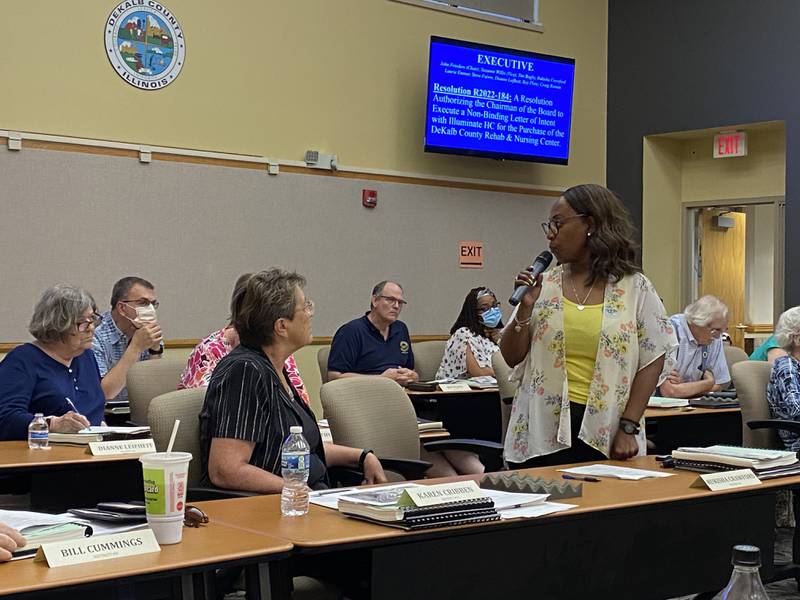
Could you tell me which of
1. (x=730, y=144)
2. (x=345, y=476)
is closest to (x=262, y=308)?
(x=345, y=476)

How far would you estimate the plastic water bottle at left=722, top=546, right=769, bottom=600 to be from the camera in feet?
5.33

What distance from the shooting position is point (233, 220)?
7.66 m

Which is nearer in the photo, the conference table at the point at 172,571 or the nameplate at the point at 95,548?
the conference table at the point at 172,571

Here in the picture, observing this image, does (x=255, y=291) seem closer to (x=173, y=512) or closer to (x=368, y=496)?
(x=368, y=496)

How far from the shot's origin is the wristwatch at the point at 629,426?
137 inches

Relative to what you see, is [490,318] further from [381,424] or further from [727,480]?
[727,480]

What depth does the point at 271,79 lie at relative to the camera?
7.92 meters

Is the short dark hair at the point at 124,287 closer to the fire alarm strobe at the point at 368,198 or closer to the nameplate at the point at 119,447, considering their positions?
the nameplate at the point at 119,447

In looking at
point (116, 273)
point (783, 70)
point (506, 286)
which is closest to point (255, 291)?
point (116, 273)

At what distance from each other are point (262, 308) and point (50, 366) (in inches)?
53.0

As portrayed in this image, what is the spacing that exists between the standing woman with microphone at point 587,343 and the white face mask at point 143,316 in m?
2.66

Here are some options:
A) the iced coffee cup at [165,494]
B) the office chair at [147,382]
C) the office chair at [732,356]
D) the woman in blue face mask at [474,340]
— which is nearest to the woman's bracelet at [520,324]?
the iced coffee cup at [165,494]

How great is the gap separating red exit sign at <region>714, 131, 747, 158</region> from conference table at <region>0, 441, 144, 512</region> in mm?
7129

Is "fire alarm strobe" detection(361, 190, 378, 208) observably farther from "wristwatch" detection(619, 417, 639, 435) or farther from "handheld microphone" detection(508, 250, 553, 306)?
"wristwatch" detection(619, 417, 639, 435)
